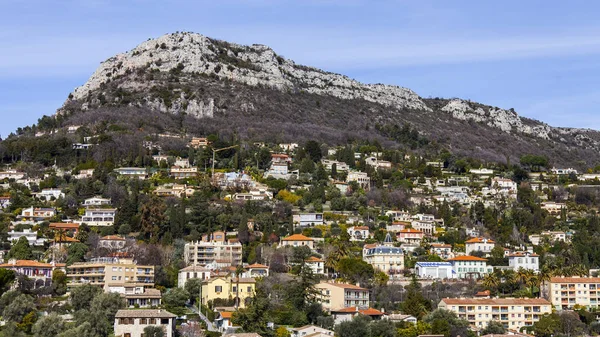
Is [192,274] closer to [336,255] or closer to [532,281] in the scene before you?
[336,255]

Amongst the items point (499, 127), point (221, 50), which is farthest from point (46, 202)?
point (499, 127)

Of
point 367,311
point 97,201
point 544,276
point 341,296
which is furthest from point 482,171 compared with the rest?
point 367,311

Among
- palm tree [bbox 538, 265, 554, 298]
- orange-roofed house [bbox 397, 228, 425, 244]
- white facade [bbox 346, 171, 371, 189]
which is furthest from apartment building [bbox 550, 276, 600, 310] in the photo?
white facade [bbox 346, 171, 371, 189]

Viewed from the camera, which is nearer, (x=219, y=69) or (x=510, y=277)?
(x=510, y=277)

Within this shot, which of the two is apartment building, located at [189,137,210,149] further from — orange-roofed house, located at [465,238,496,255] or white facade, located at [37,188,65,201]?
orange-roofed house, located at [465,238,496,255]

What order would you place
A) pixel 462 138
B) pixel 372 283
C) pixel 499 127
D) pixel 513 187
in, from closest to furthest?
pixel 372 283
pixel 513 187
pixel 462 138
pixel 499 127

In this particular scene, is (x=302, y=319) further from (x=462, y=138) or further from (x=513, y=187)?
(x=462, y=138)
